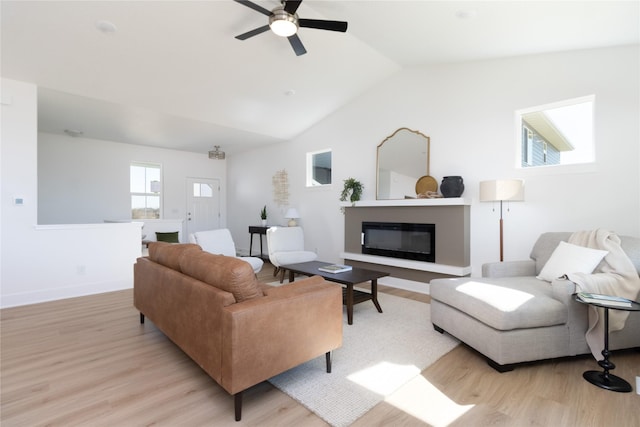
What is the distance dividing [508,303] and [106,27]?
14.4ft

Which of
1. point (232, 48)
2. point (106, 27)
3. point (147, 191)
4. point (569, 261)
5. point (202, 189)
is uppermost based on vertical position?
point (232, 48)

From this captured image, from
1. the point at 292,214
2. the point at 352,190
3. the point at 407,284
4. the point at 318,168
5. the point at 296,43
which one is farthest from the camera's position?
the point at 318,168

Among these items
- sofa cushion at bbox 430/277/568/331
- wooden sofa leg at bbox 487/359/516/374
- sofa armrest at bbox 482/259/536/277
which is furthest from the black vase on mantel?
wooden sofa leg at bbox 487/359/516/374

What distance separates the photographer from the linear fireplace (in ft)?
14.7

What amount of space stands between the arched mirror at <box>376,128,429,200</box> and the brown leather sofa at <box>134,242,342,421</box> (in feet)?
9.76

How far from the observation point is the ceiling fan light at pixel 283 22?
2760 millimetres

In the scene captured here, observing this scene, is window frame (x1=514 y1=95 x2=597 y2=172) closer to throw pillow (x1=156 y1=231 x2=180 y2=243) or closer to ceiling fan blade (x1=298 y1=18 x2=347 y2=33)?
ceiling fan blade (x1=298 y1=18 x2=347 y2=33)

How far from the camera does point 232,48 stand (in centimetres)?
377

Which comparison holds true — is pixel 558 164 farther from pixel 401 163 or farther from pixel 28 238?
pixel 28 238

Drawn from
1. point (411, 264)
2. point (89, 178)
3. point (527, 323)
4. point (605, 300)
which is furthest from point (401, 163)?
point (89, 178)

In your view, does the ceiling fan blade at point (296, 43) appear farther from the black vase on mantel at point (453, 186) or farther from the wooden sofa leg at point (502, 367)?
the wooden sofa leg at point (502, 367)

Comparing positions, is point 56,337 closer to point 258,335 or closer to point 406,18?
point 258,335

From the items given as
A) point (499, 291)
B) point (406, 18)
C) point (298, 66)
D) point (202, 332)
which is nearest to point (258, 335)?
point (202, 332)

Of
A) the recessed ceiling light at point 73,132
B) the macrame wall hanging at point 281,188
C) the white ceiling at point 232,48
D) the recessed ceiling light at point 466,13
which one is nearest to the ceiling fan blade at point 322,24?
the white ceiling at point 232,48
